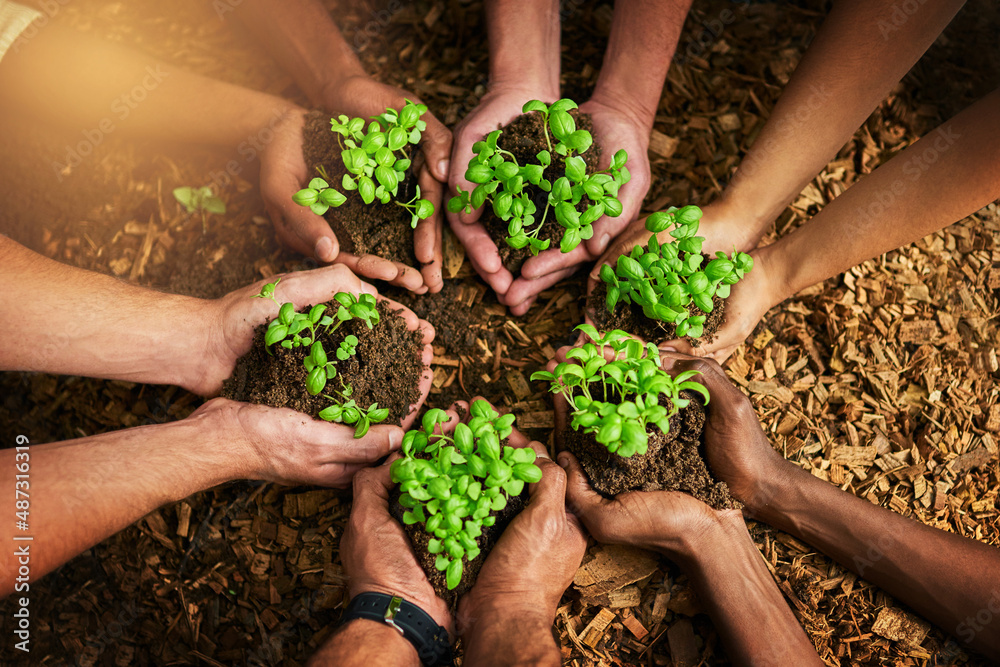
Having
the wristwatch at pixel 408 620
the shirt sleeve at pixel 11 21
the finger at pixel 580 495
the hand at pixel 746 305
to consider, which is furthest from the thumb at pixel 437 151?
the shirt sleeve at pixel 11 21

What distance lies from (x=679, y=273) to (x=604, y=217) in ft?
1.94

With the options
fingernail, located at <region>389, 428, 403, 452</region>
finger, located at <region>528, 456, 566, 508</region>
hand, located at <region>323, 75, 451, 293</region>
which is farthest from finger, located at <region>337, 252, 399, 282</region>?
finger, located at <region>528, 456, 566, 508</region>

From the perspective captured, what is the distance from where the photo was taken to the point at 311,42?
10.2 feet

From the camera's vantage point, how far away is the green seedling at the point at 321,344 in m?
2.18

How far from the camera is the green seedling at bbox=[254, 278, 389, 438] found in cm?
218

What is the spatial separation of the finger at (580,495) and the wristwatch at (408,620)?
28.2 inches

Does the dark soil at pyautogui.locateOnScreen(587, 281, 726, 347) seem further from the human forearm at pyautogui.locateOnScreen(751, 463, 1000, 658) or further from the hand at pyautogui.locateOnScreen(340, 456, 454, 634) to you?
the hand at pyautogui.locateOnScreen(340, 456, 454, 634)

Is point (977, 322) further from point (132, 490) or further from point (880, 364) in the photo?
point (132, 490)

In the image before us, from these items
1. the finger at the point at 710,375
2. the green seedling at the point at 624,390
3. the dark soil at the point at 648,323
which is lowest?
the finger at the point at 710,375

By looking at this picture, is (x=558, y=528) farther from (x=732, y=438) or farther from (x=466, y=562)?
(x=732, y=438)

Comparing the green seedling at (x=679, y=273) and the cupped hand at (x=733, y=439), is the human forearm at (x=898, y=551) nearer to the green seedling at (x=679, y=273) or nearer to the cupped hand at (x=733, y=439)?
the cupped hand at (x=733, y=439)

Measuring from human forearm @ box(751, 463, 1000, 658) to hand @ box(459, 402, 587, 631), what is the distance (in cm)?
94

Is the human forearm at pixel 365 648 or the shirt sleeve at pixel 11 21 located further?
the shirt sleeve at pixel 11 21

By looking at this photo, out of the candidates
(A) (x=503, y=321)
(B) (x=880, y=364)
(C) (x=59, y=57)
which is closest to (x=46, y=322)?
(C) (x=59, y=57)
